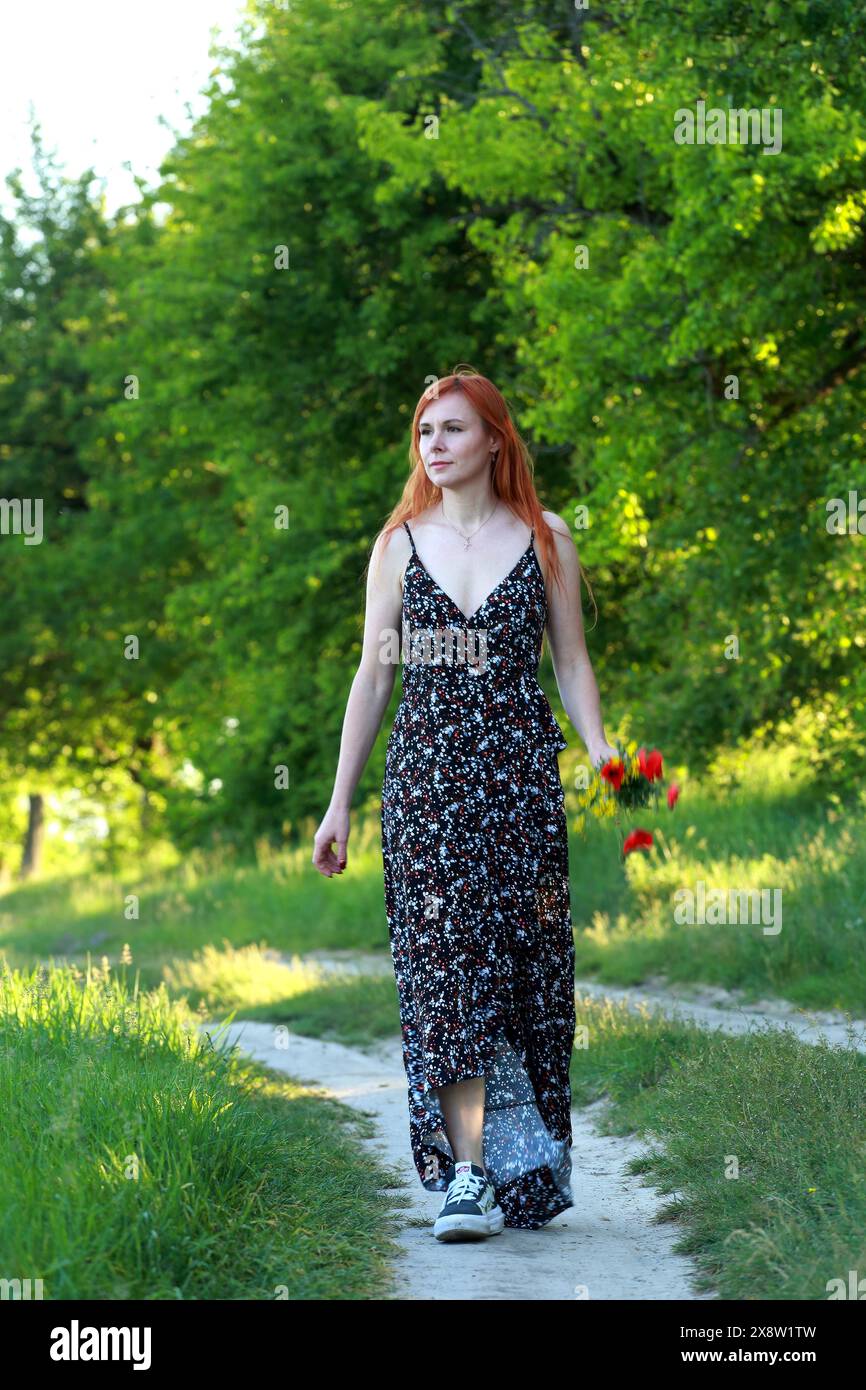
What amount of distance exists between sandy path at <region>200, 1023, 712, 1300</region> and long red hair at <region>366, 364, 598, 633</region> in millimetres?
1969

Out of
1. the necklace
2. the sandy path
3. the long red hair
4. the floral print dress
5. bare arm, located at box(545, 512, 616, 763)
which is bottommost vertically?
the sandy path

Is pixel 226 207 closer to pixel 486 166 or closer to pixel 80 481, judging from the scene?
pixel 486 166

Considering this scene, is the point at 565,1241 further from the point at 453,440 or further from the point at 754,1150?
the point at 453,440

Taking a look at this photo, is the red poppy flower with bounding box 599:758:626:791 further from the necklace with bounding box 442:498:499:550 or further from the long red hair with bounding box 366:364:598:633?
the necklace with bounding box 442:498:499:550

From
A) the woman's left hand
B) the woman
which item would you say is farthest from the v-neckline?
the woman's left hand

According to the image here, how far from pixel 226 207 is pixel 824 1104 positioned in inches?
725

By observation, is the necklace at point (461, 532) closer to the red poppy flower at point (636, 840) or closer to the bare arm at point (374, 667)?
the bare arm at point (374, 667)

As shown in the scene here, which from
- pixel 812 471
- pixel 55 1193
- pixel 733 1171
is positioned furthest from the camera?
pixel 812 471

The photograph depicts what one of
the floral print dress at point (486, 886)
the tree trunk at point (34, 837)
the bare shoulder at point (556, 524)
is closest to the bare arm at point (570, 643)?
the bare shoulder at point (556, 524)

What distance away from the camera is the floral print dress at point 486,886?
5.18 meters

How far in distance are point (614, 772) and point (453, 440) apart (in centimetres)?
115

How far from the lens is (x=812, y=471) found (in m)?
13.7

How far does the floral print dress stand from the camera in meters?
5.18
